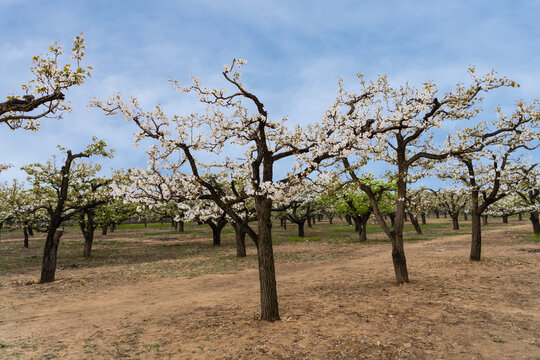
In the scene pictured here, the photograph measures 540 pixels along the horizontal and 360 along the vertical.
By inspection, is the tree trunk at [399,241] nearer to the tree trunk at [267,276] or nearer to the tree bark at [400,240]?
the tree bark at [400,240]

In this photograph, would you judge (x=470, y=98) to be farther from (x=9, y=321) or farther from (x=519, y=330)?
(x=9, y=321)

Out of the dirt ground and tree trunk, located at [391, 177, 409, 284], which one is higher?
tree trunk, located at [391, 177, 409, 284]

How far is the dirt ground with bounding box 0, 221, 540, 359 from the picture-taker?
802 cm

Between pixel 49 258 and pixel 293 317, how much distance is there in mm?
16485

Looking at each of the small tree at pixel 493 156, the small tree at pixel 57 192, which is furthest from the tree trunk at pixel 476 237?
the small tree at pixel 57 192

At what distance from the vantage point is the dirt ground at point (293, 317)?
316 inches

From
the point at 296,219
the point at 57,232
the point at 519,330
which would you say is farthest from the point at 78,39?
the point at 296,219

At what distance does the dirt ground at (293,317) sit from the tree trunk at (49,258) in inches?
31.8

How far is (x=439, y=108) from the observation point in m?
14.4

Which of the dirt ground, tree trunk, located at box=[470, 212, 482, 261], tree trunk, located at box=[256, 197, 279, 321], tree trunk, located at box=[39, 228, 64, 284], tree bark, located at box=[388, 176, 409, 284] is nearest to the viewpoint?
the dirt ground

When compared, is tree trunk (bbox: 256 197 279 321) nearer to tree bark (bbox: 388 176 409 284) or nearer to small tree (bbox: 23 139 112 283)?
tree bark (bbox: 388 176 409 284)

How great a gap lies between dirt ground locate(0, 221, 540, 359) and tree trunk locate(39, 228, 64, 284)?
0.81 meters

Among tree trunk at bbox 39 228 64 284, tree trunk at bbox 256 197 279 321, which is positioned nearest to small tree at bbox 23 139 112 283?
tree trunk at bbox 39 228 64 284

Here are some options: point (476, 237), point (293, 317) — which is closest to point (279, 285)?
point (293, 317)
